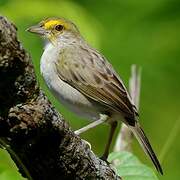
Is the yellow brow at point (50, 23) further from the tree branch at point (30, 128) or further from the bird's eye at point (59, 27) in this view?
the tree branch at point (30, 128)

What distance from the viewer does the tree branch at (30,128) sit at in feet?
8.53

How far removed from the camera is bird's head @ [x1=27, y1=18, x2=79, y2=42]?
18.2 feet

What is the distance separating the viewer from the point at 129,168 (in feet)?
13.1

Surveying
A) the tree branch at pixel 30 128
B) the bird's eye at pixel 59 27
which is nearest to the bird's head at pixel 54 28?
the bird's eye at pixel 59 27

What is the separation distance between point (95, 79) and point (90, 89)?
0.09 meters

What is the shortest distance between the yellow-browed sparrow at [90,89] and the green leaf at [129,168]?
390mm

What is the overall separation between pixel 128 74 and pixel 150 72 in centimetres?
24

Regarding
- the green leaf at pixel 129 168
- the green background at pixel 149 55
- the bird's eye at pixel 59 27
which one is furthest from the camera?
the green background at pixel 149 55

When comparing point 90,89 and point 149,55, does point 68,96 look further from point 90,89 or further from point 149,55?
point 149,55

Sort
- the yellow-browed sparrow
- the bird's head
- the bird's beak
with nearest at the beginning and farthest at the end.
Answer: the yellow-browed sparrow → the bird's beak → the bird's head

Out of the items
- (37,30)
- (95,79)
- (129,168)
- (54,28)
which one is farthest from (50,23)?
(129,168)

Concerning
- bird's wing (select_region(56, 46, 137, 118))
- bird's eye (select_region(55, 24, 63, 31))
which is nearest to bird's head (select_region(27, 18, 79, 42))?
bird's eye (select_region(55, 24, 63, 31))

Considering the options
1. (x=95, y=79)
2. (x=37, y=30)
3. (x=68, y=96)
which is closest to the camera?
(x=68, y=96)

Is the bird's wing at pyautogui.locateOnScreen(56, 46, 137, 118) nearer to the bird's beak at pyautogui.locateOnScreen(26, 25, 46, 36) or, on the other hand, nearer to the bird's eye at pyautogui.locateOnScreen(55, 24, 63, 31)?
the bird's beak at pyautogui.locateOnScreen(26, 25, 46, 36)
